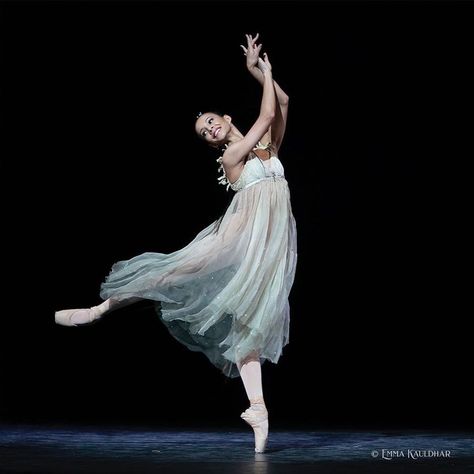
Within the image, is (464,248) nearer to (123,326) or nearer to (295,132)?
(295,132)

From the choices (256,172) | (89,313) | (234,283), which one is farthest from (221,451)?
(256,172)

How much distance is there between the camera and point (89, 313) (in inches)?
141

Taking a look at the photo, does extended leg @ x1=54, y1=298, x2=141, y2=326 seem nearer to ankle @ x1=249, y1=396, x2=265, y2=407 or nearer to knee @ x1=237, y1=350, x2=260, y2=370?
knee @ x1=237, y1=350, x2=260, y2=370

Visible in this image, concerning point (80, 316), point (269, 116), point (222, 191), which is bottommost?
point (80, 316)

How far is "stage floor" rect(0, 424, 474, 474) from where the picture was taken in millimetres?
2875

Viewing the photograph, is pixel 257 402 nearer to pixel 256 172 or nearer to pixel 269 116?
pixel 256 172

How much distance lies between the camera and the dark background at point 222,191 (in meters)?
4.78

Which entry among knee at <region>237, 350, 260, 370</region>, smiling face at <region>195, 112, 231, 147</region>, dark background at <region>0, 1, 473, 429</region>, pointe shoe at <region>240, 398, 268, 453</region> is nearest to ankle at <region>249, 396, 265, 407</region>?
pointe shoe at <region>240, 398, 268, 453</region>

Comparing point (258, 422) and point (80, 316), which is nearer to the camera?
point (258, 422)

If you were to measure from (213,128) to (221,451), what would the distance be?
1156mm

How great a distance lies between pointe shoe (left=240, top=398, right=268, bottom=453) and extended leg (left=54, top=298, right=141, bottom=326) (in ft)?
1.92

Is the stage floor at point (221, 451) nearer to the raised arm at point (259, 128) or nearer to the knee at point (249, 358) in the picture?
the knee at point (249, 358)

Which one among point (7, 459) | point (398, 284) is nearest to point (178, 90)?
point (398, 284)

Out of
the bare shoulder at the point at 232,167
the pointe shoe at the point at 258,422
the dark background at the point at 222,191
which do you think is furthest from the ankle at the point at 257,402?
the dark background at the point at 222,191
